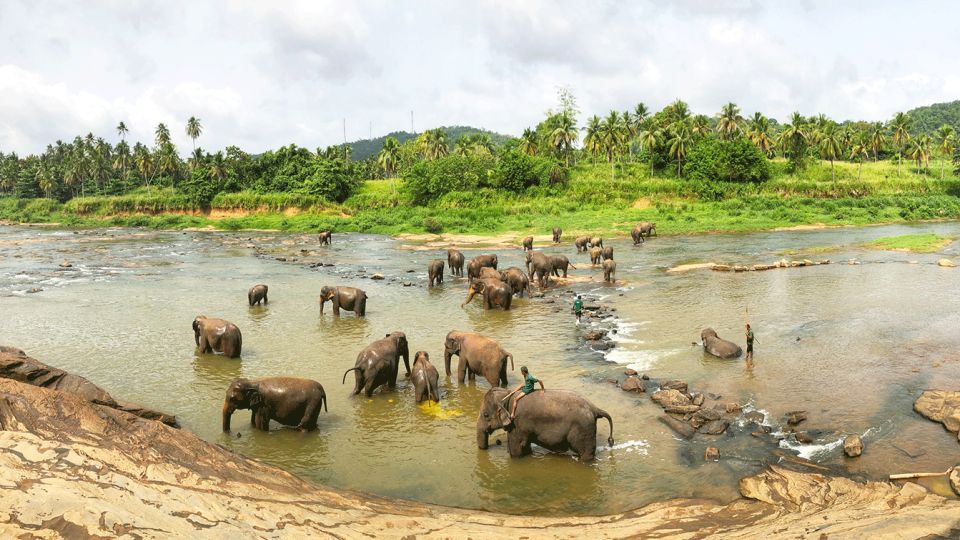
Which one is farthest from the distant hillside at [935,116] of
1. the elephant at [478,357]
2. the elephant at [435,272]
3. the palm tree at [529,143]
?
the elephant at [478,357]

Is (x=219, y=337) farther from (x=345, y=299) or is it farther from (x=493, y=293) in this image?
(x=493, y=293)

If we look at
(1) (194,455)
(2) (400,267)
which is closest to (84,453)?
(1) (194,455)

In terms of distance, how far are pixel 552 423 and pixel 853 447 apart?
187 inches

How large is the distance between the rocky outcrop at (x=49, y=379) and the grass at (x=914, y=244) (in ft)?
124

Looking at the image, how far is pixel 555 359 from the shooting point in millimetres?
16672

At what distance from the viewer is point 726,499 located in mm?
9336

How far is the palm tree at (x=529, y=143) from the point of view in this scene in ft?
284

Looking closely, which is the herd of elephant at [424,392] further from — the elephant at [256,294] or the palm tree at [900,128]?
the palm tree at [900,128]

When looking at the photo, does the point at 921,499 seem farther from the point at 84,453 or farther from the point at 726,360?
the point at 84,453

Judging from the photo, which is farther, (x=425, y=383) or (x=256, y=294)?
(x=256, y=294)

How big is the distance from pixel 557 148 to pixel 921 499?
3182 inches

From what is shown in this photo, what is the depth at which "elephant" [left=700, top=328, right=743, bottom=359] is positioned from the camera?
16.2 m

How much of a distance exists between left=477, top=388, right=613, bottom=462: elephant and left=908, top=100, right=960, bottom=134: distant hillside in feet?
532

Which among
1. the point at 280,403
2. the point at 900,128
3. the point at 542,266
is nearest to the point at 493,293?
the point at 542,266
